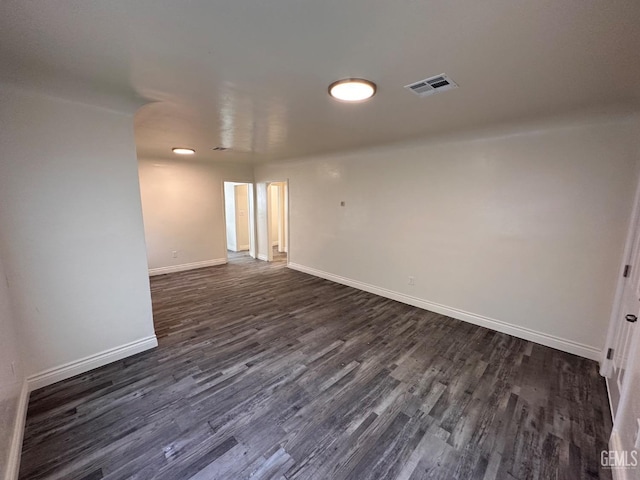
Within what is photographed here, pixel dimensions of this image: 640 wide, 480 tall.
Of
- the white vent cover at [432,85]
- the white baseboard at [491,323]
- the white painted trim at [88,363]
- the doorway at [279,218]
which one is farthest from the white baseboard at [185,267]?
the white vent cover at [432,85]

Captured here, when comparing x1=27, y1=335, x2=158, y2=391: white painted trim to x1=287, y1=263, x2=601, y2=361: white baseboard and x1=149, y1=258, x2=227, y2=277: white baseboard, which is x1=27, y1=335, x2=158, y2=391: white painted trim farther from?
x1=287, y1=263, x2=601, y2=361: white baseboard

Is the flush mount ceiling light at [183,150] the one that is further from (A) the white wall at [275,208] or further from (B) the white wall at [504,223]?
(A) the white wall at [275,208]

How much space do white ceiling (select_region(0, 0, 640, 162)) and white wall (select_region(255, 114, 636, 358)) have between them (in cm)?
53

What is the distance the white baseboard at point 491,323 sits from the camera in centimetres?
270

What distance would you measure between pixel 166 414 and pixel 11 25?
8.15 feet

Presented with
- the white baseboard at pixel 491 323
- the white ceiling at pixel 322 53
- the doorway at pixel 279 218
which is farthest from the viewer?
the doorway at pixel 279 218

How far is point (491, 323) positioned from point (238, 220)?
656 cm

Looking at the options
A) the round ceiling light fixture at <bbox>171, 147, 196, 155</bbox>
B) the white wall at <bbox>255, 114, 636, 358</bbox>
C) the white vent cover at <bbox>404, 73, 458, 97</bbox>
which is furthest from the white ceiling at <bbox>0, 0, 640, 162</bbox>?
the round ceiling light fixture at <bbox>171, 147, 196, 155</bbox>

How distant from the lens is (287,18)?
48.5 inches

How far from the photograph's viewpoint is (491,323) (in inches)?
128

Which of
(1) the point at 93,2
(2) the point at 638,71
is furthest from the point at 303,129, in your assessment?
(2) the point at 638,71

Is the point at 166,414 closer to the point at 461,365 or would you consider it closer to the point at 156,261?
the point at 461,365

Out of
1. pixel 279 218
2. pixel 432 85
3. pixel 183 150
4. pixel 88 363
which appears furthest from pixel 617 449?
pixel 279 218

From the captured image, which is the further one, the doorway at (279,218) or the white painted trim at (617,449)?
the doorway at (279,218)
